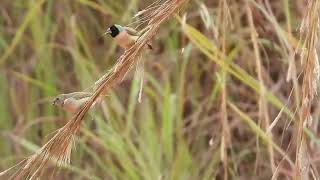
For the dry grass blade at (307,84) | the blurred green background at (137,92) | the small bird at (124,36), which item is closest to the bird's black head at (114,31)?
the small bird at (124,36)

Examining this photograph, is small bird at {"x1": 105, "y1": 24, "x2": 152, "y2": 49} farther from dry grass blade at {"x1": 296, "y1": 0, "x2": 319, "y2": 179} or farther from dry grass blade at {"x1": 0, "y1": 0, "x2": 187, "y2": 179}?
dry grass blade at {"x1": 296, "y1": 0, "x2": 319, "y2": 179}

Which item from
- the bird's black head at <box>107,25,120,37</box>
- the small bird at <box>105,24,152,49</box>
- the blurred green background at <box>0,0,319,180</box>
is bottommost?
the blurred green background at <box>0,0,319,180</box>

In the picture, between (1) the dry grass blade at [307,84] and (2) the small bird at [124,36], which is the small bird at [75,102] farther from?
(1) the dry grass blade at [307,84]

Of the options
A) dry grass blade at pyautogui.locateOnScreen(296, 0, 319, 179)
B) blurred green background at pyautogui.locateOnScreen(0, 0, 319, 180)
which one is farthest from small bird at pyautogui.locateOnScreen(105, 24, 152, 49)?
blurred green background at pyautogui.locateOnScreen(0, 0, 319, 180)

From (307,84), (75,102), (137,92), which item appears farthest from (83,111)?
(137,92)

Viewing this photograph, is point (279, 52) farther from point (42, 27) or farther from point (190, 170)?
point (42, 27)

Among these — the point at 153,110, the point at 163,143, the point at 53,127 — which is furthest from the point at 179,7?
the point at 53,127

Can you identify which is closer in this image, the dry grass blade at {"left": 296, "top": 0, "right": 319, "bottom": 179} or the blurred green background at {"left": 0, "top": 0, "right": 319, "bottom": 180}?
the dry grass blade at {"left": 296, "top": 0, "right": 319, "bottom": 179}
